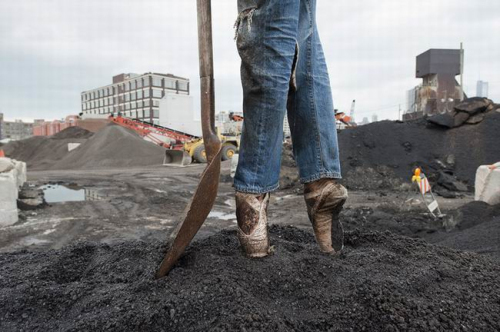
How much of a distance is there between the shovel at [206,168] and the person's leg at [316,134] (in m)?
0.39

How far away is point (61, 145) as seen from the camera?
2698 centimetres

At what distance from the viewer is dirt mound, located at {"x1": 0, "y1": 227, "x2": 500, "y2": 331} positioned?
39.4 inches

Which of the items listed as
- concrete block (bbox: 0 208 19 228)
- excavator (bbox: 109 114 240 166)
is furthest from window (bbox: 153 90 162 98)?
concrete block (bbox: 0 208 19 228)

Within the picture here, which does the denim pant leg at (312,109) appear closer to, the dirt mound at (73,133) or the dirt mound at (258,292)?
the dirt mound at (258,292)

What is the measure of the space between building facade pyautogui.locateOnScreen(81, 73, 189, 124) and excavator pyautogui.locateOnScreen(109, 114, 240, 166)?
24.7 metres

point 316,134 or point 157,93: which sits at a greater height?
point 157,93

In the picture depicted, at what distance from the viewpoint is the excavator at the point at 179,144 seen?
55.9ft

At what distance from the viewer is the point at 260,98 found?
4.63 ft

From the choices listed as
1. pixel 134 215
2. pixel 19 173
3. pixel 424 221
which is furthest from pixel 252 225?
pixel 19 173

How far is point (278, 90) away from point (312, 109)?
0.86 feet

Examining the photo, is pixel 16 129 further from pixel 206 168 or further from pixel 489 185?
pixel 206 168

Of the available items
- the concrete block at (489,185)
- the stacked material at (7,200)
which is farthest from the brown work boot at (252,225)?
the concrete block at (489,185)

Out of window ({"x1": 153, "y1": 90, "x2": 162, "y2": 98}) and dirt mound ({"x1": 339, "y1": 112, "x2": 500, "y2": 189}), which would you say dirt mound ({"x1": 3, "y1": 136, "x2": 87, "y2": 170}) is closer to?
window ({"x1": 153, "y1": 90, "x2": 162, "y2": 98})

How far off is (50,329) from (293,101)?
1.22m
